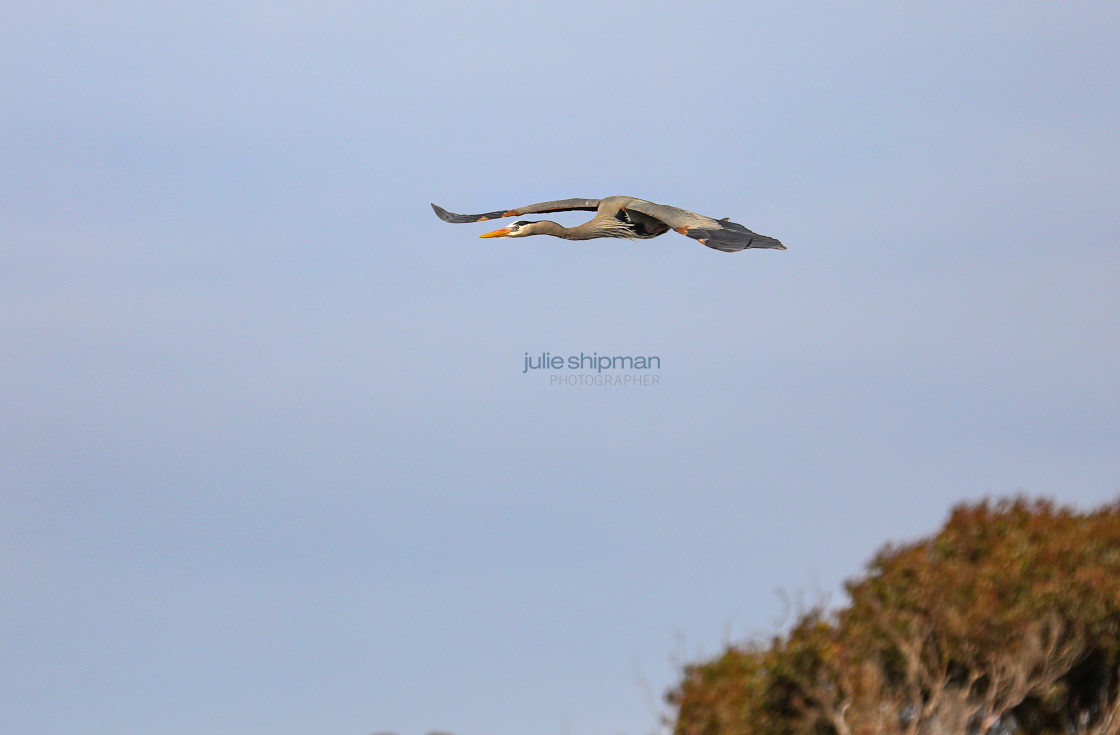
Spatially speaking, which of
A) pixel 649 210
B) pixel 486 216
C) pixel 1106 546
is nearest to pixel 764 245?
pixel 649 210

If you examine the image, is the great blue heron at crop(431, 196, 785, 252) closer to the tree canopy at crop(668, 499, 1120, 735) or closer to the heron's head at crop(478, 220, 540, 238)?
the heron's head at crop(478, 220, 540, 238)

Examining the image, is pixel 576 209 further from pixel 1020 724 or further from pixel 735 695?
pixel 1020 724

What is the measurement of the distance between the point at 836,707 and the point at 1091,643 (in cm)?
522

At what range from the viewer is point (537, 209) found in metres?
34.8

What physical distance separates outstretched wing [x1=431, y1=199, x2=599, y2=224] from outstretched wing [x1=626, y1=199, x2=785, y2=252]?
1.65 meters

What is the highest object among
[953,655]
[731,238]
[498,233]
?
[498,233]

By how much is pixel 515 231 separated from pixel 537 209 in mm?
1167

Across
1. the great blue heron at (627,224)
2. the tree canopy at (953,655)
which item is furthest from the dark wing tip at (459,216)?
the tree canopy at (953,655)

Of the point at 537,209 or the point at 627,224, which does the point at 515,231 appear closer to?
the point at 537,209

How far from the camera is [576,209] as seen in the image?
3459 cm

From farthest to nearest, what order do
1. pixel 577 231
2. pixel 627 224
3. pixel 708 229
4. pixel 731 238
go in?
pixel 577 231 → pixel 627 224 → pixel 708 229 → pixel 731 238

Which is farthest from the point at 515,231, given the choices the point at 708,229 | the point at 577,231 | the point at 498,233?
the point at 708,229

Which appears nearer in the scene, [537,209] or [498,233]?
[537,209]

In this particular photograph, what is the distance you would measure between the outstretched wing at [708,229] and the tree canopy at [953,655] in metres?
8.76
